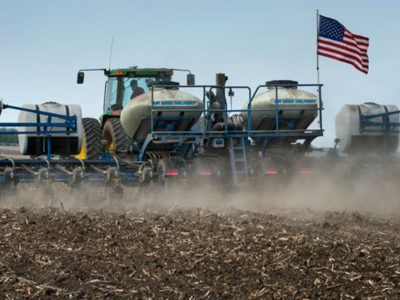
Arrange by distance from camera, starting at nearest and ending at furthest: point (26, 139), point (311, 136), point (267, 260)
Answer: point (267, 260), point (311, 136), point (26, 139)

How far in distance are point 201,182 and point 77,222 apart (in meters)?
4.58

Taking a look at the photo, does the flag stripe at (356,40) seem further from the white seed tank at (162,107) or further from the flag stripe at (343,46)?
the white seed tank at (162,107)

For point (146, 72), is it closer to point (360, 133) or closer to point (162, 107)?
point (162, 107)

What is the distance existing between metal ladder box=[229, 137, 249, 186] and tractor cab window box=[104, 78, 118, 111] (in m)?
4.38

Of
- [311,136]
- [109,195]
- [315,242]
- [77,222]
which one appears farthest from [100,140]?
[315,242]

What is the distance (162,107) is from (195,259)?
7589 mm

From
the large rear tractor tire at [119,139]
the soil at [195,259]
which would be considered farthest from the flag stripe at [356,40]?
A: the soil at [195,259]

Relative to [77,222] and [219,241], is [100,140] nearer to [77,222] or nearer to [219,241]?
[77,222]

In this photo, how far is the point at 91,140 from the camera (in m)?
17.3

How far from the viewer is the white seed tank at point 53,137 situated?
16172 millimetres

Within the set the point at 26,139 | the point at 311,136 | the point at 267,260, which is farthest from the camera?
the point at 26,139

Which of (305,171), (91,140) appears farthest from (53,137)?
(305,171)

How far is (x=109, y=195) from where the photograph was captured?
1396cm

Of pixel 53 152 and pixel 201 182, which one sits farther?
pixel 53 152
